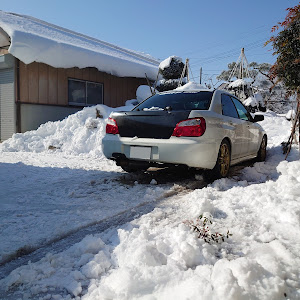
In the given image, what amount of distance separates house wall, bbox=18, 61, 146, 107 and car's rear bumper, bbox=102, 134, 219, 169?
26.9 feet

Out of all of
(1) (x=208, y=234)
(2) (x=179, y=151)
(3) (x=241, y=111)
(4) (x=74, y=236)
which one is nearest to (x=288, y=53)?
(3) (x=241, y=111)

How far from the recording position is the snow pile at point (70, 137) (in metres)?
8.10

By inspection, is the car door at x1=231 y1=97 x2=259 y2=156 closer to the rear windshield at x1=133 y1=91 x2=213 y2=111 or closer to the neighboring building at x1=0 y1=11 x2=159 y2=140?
the rear windshield at x1=133 y1=91 x2=213 y2=111

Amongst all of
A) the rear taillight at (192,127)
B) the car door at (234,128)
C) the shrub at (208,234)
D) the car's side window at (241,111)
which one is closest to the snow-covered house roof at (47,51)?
the car's side window at (241,111)

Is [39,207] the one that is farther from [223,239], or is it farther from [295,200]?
[295,200]

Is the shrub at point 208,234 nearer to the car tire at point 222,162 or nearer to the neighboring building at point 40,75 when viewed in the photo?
the car tire at point 222,162

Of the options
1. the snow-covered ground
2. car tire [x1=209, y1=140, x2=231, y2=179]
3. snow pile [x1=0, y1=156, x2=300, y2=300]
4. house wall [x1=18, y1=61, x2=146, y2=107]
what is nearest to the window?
house wall [x1=18, y1=61, x2=146, y2=107]

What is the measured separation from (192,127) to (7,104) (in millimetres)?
9468

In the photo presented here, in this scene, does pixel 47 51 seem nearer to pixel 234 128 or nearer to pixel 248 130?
pixel 248 130

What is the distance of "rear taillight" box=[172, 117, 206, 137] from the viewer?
382cm

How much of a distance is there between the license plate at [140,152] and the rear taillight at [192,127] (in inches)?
21.9

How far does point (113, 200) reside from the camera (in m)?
3.50

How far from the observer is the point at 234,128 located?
469 centimetres

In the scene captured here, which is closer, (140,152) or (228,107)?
(140,152)
